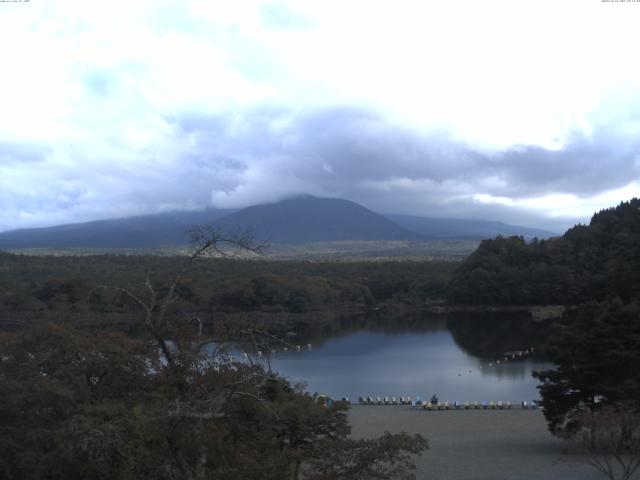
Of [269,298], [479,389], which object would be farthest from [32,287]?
[479,389]

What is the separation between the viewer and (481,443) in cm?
1441

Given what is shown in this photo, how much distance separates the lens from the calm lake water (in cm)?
2419

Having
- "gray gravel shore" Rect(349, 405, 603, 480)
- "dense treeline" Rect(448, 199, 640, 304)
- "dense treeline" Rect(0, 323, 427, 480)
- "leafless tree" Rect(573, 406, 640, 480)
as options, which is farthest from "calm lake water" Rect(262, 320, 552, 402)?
"dense treeline" Rect(448, 199, 640, 304)

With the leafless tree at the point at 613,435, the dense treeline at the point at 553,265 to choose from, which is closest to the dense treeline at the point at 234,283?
the dense treeline at the point at 553,265

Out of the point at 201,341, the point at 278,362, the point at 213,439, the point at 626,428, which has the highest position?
the point at 201,341

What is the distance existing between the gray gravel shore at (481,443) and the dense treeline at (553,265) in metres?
32.1

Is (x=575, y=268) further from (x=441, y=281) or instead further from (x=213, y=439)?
(x=213, y=439)

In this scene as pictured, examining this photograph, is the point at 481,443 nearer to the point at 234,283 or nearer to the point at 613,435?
the point at 613,435

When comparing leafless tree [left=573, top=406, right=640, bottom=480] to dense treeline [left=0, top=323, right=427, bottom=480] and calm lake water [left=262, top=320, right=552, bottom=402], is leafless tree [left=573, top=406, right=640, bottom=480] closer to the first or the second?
dense treeline [left=0, top=323, right=427, bottom=480]

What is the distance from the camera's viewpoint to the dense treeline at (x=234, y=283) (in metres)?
40.3

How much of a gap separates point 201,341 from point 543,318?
1689 inches

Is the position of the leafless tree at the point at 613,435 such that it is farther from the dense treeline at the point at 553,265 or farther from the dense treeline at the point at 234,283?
the dense treeline at the point at 553,265

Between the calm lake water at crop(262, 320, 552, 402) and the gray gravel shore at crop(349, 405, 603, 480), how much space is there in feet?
10.4

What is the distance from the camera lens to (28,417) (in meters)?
7.37
